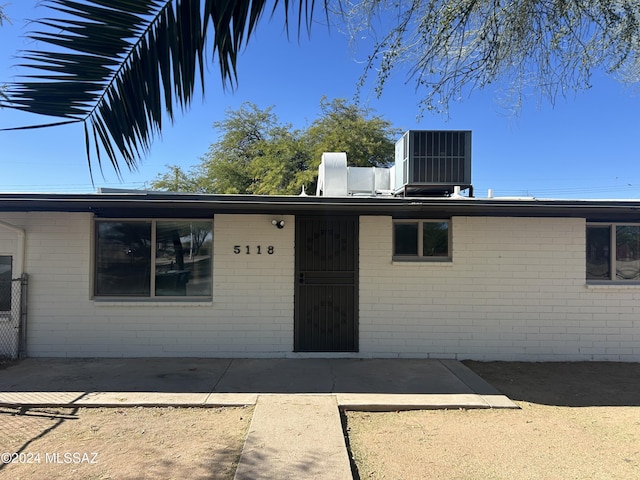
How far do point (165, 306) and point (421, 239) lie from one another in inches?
168

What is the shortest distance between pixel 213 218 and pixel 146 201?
1.22 m

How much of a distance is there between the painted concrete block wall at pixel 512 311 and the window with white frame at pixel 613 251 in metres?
0.32

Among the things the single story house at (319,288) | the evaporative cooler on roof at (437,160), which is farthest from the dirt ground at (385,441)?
the evaporative cooler on roof at (437,160)

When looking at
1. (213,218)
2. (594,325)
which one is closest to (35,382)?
(213,218)

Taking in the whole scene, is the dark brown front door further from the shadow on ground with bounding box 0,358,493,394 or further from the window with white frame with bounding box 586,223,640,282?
the window with white frame with bounding box 586,223,640,282

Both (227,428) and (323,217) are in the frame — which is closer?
(227,428)

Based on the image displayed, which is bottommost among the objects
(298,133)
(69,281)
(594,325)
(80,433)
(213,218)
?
(80,433)

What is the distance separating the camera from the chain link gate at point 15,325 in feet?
20.7

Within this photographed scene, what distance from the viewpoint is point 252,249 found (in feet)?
21.6

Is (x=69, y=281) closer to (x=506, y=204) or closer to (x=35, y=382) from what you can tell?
(x=35, y=382)

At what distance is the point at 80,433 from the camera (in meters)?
3.93

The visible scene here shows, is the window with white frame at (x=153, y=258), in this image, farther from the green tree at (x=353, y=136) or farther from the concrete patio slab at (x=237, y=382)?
the green tree at (x=353, y=136)

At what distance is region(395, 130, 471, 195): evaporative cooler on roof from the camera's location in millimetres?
7555

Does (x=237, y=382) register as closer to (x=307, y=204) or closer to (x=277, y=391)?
(x=277, y=391)
